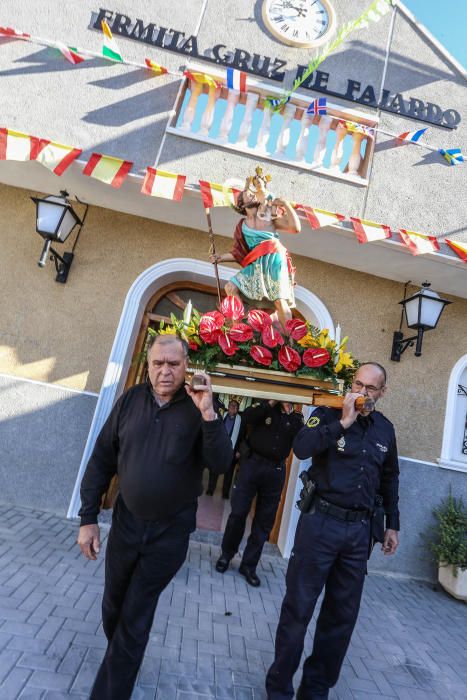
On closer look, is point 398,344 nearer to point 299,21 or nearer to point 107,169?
point 107,169

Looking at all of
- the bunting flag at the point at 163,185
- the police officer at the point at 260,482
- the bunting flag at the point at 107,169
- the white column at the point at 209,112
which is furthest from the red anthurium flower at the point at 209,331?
the white column at the point at 209,112

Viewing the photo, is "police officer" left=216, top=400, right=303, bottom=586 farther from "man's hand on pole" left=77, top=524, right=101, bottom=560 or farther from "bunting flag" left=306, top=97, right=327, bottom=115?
"bunting flag" left=306, top=97, right=327, bottom=115

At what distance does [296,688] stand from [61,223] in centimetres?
501

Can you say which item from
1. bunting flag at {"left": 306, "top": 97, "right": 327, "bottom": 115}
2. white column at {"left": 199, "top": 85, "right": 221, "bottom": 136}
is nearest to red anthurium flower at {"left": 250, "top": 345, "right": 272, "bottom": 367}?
white column at {"left": 199, "top": 85, "right": 221, "bottom": 136}

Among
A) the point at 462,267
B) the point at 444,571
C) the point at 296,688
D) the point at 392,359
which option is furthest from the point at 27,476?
the point at 462,267

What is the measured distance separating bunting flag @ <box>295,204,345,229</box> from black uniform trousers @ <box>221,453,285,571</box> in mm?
2635

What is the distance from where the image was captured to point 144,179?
4.36 meters

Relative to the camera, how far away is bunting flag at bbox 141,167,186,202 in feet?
13.8

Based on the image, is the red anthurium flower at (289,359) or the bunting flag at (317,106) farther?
the bunting flag at (317,106)

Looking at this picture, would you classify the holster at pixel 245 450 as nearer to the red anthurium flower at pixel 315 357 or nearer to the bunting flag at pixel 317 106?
the red anthurium flower at pixel 315 357

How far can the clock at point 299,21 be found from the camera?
5.62 meters

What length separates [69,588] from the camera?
3195 mm

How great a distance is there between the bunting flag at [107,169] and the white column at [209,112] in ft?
4.65

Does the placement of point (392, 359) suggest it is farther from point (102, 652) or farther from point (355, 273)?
point (102, 652)
